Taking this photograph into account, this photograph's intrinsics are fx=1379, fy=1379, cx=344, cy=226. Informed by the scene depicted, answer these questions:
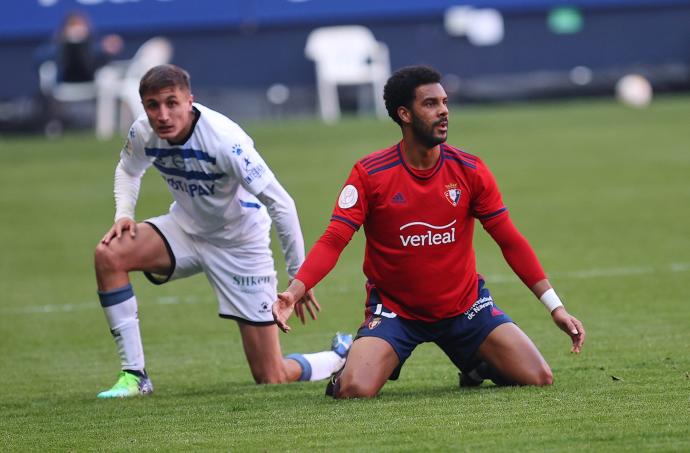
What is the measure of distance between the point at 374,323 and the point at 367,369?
35 cm

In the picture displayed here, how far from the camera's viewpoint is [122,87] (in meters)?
25.4

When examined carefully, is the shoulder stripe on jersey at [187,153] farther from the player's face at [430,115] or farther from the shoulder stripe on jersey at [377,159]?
the player's face at [430,115]

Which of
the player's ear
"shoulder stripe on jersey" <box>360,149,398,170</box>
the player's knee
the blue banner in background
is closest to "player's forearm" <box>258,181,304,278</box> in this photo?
"shoulder stripe on jersey" <box>360,149,398,170</box>

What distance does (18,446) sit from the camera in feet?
21.7

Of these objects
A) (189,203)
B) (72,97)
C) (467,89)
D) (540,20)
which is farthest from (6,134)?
(189,203)

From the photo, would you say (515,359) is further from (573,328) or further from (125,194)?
(125,194)

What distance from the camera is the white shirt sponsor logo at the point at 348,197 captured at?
7492 mm

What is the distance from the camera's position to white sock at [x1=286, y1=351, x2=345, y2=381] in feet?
29.4

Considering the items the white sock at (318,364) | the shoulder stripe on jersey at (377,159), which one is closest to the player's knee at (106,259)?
the white sock at (318,364)

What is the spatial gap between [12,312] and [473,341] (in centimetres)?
649

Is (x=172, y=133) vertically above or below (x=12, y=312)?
above

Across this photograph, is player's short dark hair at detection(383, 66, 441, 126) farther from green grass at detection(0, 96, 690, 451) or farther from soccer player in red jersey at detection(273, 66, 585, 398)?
green grass at detection(0, 96, 690, 451)

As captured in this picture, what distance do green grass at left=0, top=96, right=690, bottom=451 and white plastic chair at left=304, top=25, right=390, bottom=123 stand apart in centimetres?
176

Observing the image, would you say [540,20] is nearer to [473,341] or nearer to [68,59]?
[68,59]
